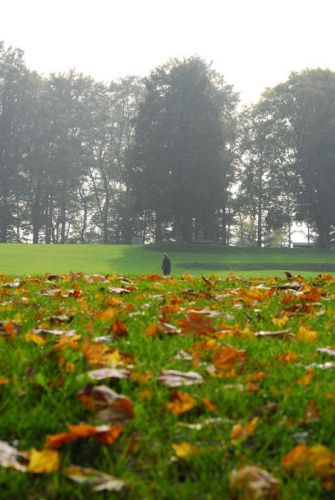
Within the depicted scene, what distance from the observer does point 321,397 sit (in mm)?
2215

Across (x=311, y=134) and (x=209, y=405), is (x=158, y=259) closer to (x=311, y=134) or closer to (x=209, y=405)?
(x=311, y=134)

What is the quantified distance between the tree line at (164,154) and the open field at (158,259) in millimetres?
4337

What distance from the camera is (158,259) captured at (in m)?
32.3

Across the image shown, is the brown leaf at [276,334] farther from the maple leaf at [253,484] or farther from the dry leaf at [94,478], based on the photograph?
the dry leaf at [94,478]

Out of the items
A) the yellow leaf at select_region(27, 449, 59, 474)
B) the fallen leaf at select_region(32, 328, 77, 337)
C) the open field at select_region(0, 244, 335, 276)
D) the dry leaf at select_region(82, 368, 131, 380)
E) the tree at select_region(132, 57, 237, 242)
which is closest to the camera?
the yellow leaf at select_region(27, 449, 59, 474)

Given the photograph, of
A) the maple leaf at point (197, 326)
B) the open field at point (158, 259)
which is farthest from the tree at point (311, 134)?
the maple leaf at point (197, 326)

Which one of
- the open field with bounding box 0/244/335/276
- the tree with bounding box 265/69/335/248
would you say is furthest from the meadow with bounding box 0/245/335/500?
the tree with bounding box 265/69/335/248

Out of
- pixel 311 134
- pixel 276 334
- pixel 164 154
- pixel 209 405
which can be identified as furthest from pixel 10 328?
pixel 311 134

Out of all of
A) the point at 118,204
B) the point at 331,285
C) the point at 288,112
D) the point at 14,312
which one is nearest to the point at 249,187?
the point at 288,112

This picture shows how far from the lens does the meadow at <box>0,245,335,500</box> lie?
1672 mm

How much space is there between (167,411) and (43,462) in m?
0.55

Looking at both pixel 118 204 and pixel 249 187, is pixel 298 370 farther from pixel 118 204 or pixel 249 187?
pixel 118 204

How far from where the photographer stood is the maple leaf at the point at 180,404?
6.84ft

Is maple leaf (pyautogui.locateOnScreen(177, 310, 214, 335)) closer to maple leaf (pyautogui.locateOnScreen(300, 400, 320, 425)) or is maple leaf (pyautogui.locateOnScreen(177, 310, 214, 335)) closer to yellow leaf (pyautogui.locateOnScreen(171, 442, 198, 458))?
maple leaf (pyautogui.locateOnScreen(300, 400, 320, 425))
